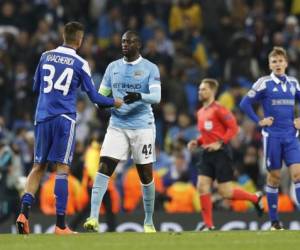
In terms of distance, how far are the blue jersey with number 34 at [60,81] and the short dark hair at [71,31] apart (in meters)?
0.11

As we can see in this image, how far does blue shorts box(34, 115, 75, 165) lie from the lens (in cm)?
1427

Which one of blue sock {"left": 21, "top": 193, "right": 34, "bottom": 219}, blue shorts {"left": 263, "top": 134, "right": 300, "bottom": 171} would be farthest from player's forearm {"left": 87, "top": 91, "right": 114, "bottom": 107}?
blue shorts {"left": 263, "top": 134, "right": 300, "bottom": 171}

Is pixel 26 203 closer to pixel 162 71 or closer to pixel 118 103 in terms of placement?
pixel 118 103

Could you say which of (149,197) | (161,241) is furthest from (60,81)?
(161,241)

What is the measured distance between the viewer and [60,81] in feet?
46.8

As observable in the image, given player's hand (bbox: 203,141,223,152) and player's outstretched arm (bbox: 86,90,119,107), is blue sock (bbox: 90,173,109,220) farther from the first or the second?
player's hand (bbox: 203,141,223,152)

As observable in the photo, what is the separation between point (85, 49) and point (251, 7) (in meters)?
4.13

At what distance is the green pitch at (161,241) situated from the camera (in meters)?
12.6

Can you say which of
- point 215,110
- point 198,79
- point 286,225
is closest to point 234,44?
point 198,79

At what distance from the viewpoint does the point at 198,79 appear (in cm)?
2445

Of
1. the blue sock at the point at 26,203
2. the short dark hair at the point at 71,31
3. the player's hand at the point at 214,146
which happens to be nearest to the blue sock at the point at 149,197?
the blue sock at the point at 26,203

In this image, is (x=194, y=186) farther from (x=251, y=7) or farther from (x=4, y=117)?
(x=251, y=7)

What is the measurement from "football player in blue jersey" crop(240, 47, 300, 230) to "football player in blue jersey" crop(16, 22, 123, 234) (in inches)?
113

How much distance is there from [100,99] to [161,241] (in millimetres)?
2030
